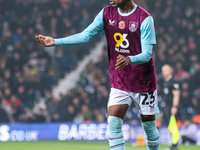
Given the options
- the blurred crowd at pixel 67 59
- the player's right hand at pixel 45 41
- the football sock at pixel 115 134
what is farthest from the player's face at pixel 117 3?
the blurred crowd at pixel 67 59

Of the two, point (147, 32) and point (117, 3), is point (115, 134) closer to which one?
point (147, 32)

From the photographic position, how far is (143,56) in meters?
4.40

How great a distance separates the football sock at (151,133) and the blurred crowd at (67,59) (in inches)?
286

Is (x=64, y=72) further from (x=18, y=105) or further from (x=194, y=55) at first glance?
(x=194, y=55)

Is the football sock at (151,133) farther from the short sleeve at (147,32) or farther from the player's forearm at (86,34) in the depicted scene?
the player's forearm at (86,34)

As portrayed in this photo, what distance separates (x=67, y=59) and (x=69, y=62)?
0.14m

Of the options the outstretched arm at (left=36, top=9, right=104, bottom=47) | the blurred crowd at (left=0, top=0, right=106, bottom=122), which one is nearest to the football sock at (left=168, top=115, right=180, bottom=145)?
the outstretched arm at (left=36, top=9, right=104, bottom=47)

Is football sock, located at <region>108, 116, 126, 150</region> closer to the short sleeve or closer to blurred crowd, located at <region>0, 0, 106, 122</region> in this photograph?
the short sleeve

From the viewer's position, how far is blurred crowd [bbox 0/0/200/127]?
13.6 metres

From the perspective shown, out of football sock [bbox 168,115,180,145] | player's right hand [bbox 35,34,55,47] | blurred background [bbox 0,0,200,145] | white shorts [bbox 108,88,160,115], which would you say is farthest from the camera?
blurred background [bbox 0,0,200,145]

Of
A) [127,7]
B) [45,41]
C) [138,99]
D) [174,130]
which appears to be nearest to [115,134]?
[138,99]

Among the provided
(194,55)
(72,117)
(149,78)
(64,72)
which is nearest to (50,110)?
(72,117)

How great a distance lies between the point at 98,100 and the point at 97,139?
2.54m

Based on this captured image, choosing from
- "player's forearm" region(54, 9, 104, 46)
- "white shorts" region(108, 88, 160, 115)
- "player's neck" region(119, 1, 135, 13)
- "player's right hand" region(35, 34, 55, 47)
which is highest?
"player's neck" region(119, 1, 135, 13)
